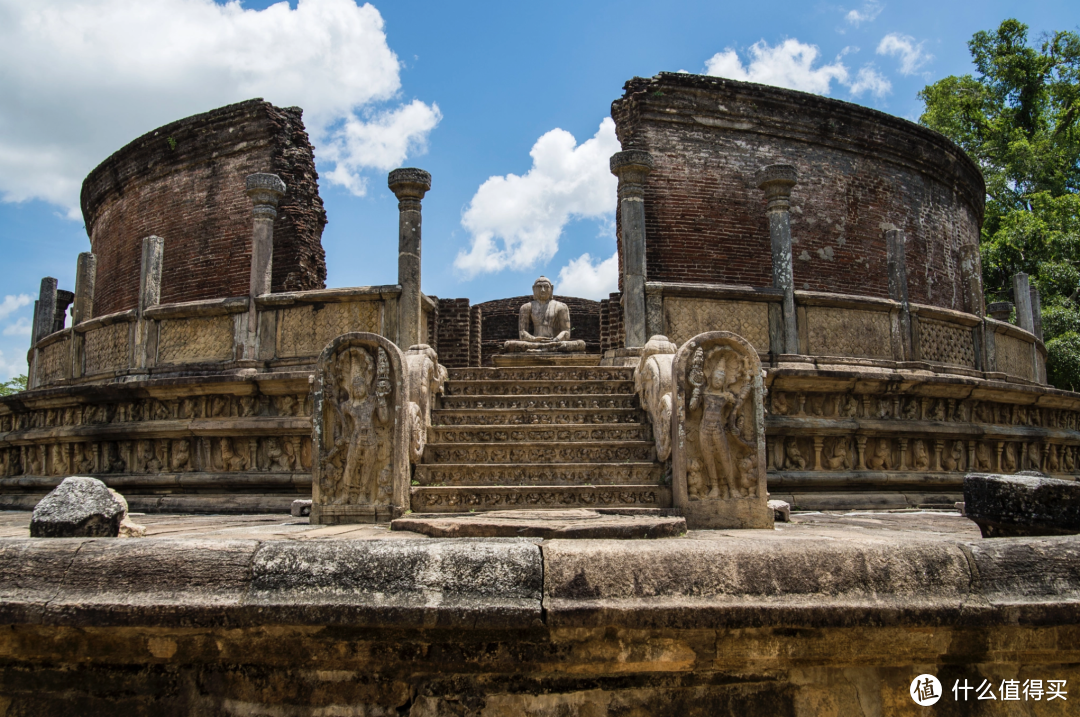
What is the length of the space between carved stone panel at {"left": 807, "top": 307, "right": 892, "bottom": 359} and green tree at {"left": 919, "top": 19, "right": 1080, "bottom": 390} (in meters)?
9.94

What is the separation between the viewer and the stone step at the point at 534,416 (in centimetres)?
662

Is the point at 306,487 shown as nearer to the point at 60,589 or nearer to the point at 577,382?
the point at 577,382

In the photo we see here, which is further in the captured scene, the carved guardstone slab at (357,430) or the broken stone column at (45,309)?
the broken stone column at (45,309)

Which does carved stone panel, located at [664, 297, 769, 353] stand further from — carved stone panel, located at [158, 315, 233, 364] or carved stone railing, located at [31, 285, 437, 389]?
carved stone panel, located at [158, 315, 233, 364]

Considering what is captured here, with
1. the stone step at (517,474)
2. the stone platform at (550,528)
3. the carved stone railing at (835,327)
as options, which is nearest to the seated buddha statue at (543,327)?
the carved stone railing at (835,327)

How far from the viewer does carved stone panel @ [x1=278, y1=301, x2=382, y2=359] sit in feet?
27.2

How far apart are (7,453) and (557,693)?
432 inches

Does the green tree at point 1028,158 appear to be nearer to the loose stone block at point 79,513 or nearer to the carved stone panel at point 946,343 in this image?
the carved stone panel at point 946,343

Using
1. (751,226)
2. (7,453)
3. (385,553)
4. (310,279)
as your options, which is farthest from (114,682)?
(751,226)

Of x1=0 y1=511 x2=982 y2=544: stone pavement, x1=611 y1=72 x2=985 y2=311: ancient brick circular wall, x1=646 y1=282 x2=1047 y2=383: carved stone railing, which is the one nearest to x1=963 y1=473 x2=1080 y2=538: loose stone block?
x1=0 y1=511 x2=982 y2=544: stone pavement

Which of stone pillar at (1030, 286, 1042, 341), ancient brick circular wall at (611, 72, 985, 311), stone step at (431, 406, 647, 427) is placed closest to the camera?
stone step at (431, 406, 647, 427)

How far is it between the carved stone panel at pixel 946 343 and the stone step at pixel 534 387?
162 inches

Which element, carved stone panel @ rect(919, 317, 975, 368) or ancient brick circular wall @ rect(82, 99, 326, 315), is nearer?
carved stone panel @ rect(919, 317, 975, 368)

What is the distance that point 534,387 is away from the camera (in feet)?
23.7
